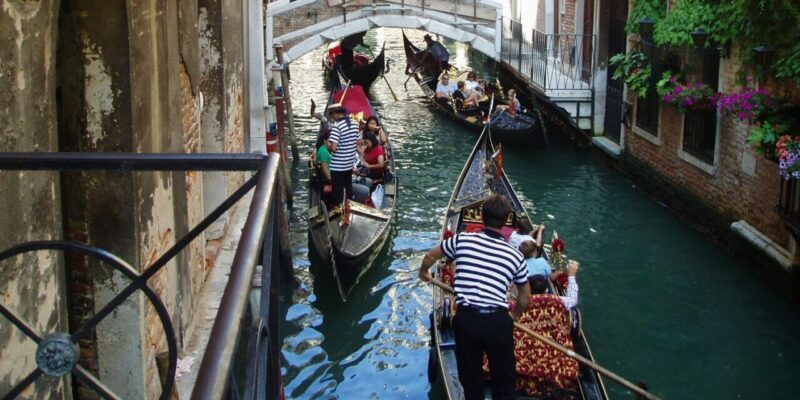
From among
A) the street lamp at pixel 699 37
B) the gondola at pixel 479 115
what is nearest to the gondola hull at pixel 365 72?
the gondola at pixel 479 115

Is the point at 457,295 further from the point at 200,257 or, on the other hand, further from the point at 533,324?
the point at 200,257

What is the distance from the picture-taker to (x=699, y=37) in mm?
6355

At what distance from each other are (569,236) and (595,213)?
2.10 feet

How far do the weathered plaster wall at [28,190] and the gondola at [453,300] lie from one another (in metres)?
1.72

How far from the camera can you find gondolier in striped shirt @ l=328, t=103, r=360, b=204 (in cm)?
601

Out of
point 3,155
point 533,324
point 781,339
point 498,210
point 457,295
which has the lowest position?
point 781,339

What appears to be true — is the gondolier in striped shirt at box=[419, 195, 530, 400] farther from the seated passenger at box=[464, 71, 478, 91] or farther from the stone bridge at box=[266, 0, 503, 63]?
the stone bridge at box=[266, 0, 503, 63]

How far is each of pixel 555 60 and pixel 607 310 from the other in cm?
470

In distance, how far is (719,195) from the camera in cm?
646

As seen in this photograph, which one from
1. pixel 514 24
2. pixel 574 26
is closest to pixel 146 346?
pixel 574 26

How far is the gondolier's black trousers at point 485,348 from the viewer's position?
9.44ft

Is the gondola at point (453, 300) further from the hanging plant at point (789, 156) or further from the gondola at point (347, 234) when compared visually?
the hanging plant at point (789, 156)

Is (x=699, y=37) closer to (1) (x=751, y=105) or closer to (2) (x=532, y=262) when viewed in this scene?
(1) (x=751, y=105)

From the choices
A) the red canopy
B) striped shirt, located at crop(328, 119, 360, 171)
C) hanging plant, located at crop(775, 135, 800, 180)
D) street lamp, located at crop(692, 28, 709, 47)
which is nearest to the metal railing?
hanging plant, located at crop(775, 135, 800, 180)
